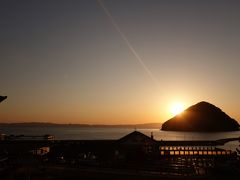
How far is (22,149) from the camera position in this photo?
31.5 m

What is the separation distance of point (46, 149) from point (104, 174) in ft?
62.8

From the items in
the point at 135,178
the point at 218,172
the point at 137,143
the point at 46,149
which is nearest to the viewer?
the point at 135,178

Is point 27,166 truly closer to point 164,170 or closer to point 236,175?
point 164,170

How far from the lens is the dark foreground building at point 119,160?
657 inches

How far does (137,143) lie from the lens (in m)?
31.4

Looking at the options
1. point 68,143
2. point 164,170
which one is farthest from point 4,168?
point 68,143

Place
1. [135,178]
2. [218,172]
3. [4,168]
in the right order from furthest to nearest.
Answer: [218,172]
[4,168]
[135,178]

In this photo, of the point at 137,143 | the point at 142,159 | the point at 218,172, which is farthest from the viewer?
the point at 137,143

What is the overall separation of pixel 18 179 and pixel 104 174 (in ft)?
14.1

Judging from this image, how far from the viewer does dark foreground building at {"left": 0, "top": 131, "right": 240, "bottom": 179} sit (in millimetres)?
16688

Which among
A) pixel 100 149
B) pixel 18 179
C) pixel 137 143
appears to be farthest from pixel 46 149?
pixel 18 179

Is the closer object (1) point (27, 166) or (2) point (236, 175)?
(1) point (27, 166)

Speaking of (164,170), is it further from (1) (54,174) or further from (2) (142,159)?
(2) (142,159)

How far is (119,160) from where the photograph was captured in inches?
1092
